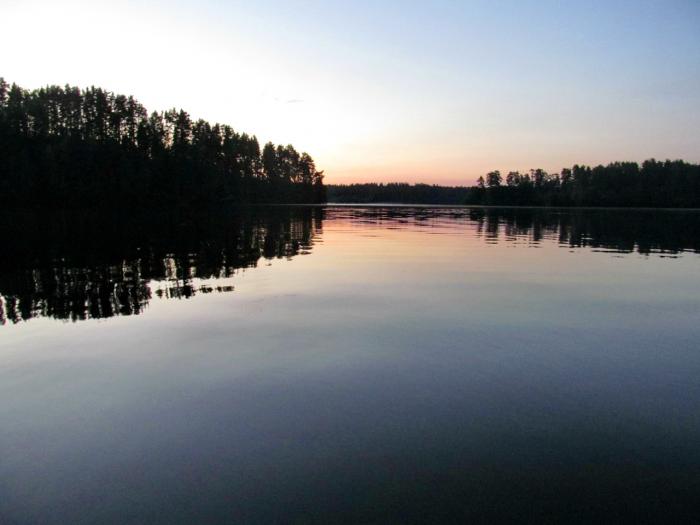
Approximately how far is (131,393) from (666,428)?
31.7 feet

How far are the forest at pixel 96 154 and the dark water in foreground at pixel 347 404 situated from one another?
65098 millimetres

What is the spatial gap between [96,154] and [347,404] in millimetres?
85887

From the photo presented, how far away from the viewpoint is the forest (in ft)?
236

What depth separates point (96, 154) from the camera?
78.4 metres

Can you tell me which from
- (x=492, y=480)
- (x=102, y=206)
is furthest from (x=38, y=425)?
(x=102, y=206)

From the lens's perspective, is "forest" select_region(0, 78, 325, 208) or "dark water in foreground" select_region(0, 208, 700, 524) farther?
"forest" select_region(0, 78, 325, 208)

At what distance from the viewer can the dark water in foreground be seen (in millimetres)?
5594

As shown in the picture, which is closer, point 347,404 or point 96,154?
point 347,404

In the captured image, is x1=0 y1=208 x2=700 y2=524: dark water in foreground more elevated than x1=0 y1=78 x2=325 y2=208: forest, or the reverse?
x1=0 y1=78 x2=325 y2=208: forest

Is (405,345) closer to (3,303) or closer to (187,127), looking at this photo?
(3,303)

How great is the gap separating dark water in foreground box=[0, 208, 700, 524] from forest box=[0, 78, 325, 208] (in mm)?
65098

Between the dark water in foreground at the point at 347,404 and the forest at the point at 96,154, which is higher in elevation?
the forest at the point at 96,154

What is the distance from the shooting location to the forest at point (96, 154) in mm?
72062

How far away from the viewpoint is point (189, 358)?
35.1 feet
